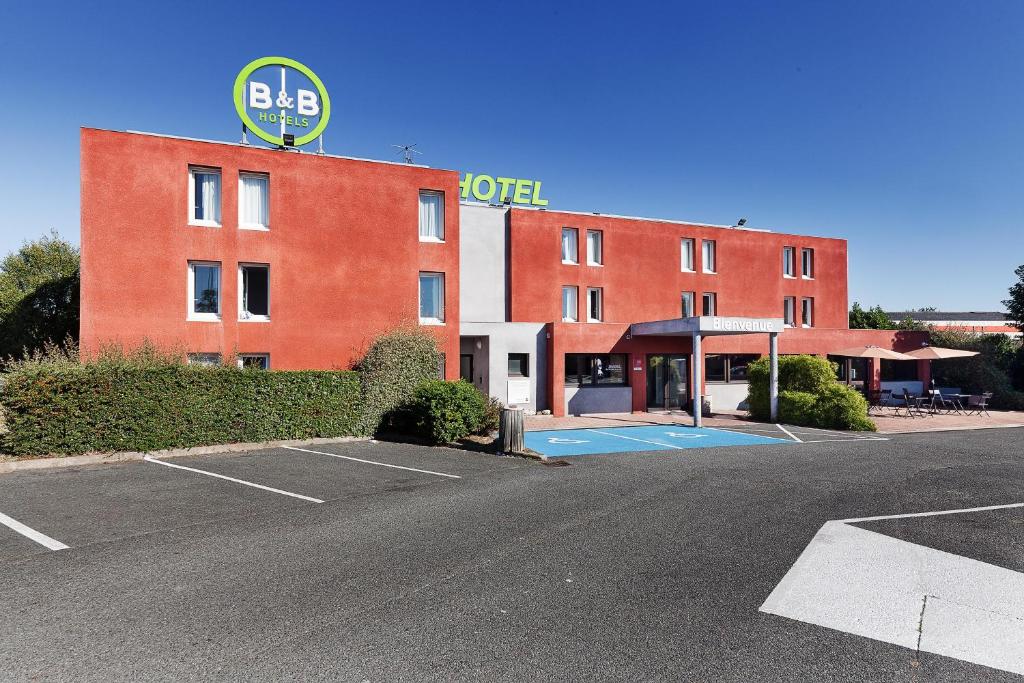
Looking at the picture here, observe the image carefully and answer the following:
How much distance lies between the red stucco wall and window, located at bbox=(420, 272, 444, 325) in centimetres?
30

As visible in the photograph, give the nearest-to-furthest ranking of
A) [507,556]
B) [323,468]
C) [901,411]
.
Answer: [507,556]
[323,468]
[901,411]

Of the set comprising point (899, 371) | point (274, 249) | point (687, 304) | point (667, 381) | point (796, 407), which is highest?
point (274, 249)

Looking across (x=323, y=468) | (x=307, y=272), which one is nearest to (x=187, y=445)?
(x=323, y=468)

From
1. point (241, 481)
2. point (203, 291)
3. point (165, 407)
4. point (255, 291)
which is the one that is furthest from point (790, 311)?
point (165, 407)

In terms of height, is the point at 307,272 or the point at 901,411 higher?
the point at 307,272

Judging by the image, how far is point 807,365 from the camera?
20766 mm

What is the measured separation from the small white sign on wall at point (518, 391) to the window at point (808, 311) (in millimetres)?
17008

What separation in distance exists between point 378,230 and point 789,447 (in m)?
13.7

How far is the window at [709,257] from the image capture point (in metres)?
28.0

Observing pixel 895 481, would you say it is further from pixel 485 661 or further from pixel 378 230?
pixel 378 230

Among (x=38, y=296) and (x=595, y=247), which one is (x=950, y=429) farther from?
(x=38, y=296)

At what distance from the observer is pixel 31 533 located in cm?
716

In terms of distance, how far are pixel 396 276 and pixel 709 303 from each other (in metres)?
16.0

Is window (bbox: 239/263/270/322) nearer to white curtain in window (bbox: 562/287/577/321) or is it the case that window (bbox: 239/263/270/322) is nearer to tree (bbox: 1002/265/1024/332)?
white curtain in window (bbox: 562/287/577/321)
